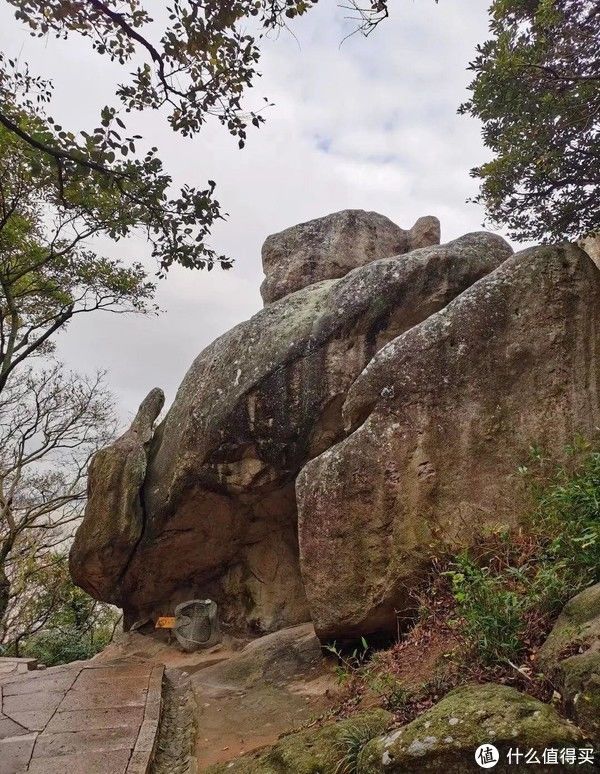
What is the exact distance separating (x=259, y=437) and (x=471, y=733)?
22.9ft

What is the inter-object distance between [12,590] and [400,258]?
1667cm

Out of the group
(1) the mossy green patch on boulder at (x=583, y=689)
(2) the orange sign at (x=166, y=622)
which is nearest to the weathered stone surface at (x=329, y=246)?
(2) the orange sign at (x=166, y=622)

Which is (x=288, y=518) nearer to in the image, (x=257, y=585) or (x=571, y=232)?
(x=257, y=585)

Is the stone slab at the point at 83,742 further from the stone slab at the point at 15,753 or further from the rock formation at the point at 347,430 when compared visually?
the rock formation at the point at 347,430

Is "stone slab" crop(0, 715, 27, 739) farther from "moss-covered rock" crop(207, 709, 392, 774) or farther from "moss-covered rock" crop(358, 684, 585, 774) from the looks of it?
"moss-covered rock" crop(358, 684, 585, 774)

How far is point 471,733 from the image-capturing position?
2.92m

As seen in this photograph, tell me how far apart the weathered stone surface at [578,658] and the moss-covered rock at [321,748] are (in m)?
1.19

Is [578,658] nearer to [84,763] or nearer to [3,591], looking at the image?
[84,763]

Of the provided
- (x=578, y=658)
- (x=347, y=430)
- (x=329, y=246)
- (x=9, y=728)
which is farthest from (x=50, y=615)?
(x=578, y=658)

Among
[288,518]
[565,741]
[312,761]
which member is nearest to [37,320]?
[288,518]

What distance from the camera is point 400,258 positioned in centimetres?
925

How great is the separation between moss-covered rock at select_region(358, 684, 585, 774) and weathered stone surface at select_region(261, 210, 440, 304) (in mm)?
9224

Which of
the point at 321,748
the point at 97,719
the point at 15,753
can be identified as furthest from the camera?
the point at 97,719

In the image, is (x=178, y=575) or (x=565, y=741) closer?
(x=565, y=741)
